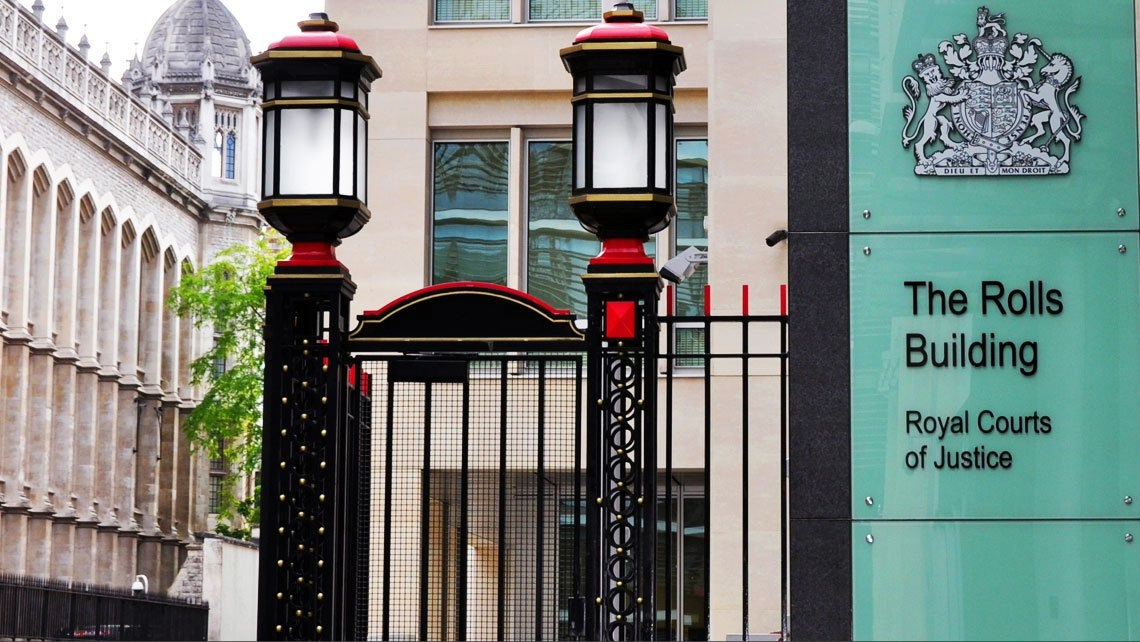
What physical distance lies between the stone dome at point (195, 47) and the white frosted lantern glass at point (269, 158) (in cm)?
7492

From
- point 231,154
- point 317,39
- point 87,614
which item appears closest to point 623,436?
point 317,39

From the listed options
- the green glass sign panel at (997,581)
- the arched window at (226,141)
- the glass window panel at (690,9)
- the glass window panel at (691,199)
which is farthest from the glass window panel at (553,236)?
the arched window at (226,141)

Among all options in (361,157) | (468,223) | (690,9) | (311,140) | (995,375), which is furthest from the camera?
(690,9)

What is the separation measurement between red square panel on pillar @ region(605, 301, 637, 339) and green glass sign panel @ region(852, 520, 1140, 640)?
4.84 ft

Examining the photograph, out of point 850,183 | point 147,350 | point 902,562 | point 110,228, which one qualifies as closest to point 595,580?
point 902,562

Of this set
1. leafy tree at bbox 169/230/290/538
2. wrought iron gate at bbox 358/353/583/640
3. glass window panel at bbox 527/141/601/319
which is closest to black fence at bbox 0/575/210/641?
leafy tree at bbox 169/230/290/538

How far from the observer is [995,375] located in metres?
8.31

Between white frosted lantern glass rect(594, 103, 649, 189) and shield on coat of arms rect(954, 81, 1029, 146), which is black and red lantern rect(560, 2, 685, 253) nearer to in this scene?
white frosted lantern glass rect(594, 103, 649, 189)

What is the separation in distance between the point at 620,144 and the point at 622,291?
0.73 meters

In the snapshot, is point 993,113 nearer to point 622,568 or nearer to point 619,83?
point 619,83

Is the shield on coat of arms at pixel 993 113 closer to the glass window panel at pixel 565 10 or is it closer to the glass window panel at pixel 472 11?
the glass window panel at pixel 565 10

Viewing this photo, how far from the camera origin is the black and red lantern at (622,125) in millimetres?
8719

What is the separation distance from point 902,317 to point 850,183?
685 millimetres

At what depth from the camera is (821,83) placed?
27.9 ft
